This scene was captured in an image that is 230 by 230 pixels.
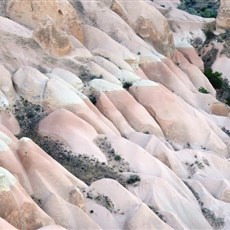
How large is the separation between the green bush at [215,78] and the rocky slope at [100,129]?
1667 mm

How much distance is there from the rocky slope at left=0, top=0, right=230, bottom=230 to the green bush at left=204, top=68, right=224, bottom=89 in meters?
1.67

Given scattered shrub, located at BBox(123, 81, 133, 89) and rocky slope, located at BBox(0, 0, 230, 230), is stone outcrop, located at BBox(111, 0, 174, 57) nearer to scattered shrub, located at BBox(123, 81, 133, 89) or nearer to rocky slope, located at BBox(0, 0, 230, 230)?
rocky slope, located at BBox(0, 0, 230, 230)

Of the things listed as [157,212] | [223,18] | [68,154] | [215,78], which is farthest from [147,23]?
[157,212]

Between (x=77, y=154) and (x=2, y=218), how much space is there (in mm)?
6908

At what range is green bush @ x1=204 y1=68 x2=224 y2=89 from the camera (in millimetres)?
41125

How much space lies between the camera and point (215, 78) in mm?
41312

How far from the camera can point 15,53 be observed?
29281mm

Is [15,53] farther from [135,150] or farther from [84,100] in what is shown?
[135,150]

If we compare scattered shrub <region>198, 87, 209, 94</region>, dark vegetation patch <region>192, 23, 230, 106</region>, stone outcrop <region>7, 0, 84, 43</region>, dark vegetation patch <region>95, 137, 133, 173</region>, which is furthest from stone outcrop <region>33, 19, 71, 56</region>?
dark vegetation patch <region>192, 23, 230, 106</region>

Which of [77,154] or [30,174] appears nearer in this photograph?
[30,174]

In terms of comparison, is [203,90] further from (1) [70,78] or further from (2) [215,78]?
(1) [70,78]

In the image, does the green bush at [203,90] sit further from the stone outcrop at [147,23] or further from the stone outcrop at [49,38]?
the stone outcrop at [49,38]

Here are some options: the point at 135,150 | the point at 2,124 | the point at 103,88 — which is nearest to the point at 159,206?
the point at 135,150

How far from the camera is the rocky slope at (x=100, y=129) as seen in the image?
20.5 m
